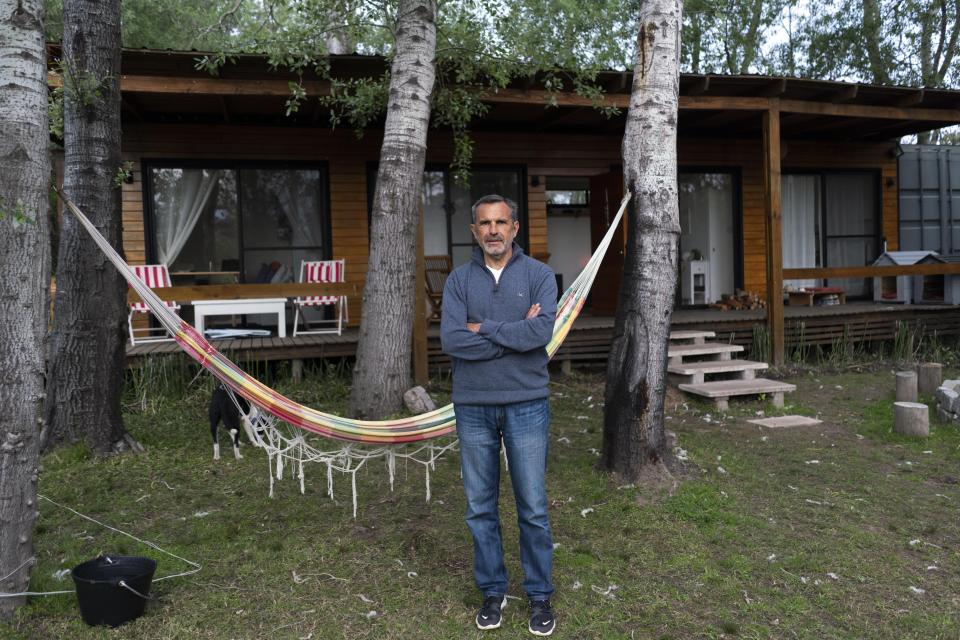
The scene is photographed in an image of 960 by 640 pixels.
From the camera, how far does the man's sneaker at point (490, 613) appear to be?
249cm

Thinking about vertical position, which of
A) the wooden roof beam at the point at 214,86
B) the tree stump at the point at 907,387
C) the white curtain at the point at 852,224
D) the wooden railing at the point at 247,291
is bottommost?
the tree stump at the point at 907,387

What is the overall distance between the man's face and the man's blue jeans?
0.50 meters

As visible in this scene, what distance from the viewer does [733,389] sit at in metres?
6.11

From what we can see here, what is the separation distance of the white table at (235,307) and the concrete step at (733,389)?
3.67 metres

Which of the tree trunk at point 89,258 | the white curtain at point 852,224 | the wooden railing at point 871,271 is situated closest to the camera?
the tree trunk at point 89,258

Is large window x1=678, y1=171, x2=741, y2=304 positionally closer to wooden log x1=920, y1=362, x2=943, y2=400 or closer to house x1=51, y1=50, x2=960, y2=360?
house x1=51, y1=50, x2=960, y2=360

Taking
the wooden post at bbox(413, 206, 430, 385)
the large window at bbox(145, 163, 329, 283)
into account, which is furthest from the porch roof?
the wooden post at bbox(413, 206, 430, 385)

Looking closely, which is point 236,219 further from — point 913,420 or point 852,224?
point 852,224

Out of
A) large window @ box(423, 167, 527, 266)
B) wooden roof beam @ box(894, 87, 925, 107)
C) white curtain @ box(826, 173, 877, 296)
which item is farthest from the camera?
white curtain @ box(826, 173, 877, 296)

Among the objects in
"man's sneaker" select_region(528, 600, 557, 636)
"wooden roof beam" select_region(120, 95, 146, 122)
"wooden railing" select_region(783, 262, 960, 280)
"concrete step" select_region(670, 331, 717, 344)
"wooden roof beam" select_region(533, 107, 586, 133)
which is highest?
"wooden roof beam" select_region(533, 107, 586, 133)

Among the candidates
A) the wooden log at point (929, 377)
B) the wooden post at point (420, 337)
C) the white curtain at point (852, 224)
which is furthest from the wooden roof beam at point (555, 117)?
the white curtain at point (852, 224)

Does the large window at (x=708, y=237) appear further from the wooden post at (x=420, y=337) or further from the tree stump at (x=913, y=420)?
the tree stump at (x=913, y=420)

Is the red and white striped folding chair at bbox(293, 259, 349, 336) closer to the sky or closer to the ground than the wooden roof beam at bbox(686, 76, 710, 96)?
closer to the ground

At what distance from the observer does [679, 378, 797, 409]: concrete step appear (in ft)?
19.8
